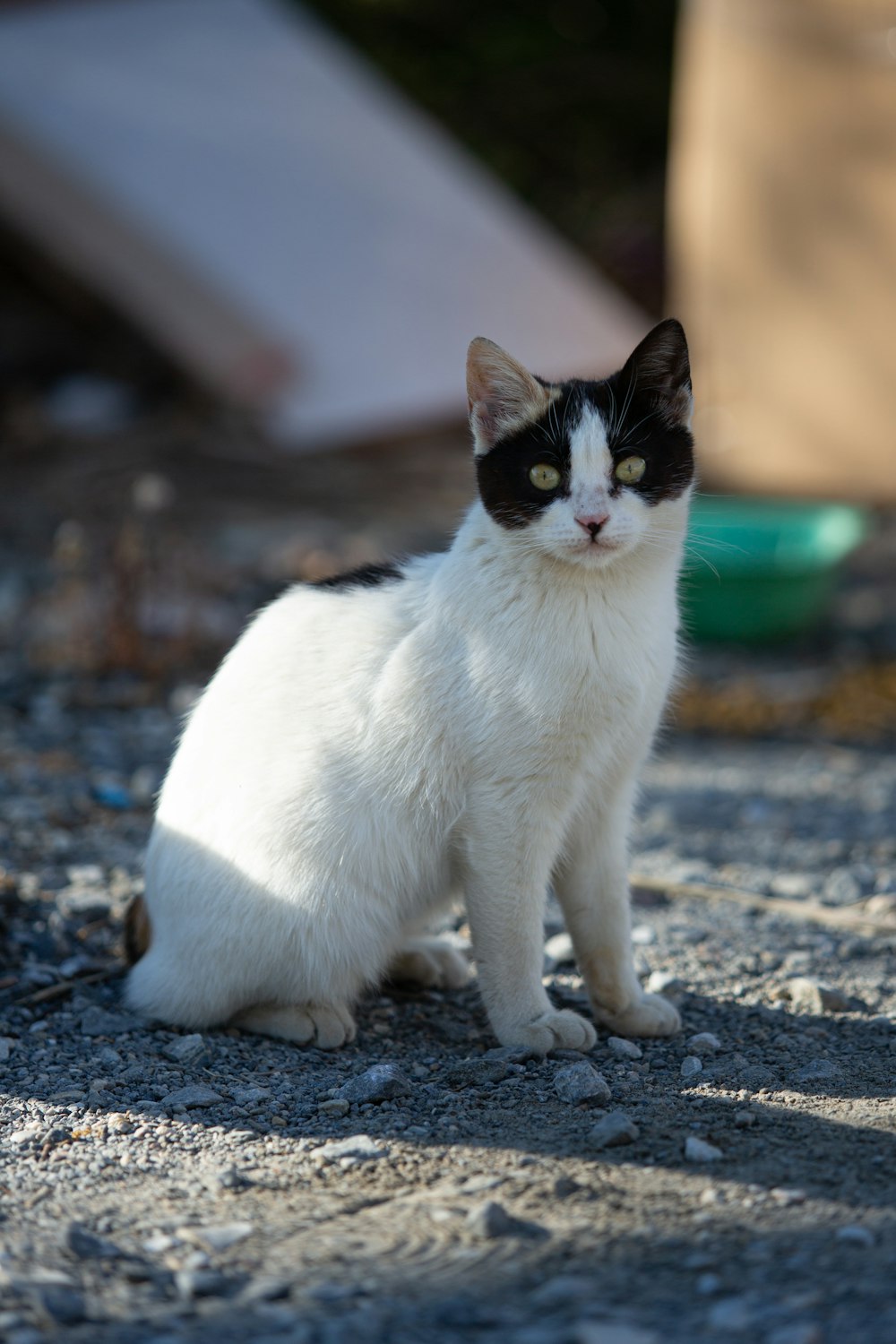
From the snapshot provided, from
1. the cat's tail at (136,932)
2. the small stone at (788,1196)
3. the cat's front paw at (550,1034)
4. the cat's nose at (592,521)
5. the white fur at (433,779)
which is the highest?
the cat's nose at (592,521)

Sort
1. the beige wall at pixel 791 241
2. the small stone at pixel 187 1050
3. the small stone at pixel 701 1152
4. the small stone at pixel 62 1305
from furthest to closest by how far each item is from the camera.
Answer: the beige wall at pixel 791 241 → the small stone at pixel 187 1050 → the small stone at pixel 701 1152 → the small stone at pixel 62 1305

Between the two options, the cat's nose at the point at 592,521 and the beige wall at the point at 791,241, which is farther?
the beige wall at the point at 791,241

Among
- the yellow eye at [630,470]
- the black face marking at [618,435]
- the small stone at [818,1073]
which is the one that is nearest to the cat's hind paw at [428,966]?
the small stone at [818,1073]

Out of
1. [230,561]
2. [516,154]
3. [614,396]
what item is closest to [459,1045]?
[614,396]

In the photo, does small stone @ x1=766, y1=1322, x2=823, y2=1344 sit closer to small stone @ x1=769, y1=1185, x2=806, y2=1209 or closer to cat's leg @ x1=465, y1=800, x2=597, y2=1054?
small stone @ x1=769, y1=1185, x2=806, y2=1209

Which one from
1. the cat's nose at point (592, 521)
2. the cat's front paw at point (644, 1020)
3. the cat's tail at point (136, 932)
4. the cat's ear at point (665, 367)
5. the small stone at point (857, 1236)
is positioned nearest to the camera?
the small stone at point (857, 1236)

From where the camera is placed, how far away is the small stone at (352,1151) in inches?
97.1

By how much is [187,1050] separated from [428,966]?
665 mm

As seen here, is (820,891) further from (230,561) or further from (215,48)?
(215,48)

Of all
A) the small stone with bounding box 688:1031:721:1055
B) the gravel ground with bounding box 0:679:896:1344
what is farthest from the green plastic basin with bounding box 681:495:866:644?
the small stone with bounding box 688:1031:721:1055

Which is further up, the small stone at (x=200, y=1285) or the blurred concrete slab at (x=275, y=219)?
the blurred concrete slab at (x=275, y=219)

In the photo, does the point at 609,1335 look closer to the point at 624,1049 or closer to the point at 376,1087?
the point at 376,1087

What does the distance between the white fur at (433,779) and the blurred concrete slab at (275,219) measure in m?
5.01

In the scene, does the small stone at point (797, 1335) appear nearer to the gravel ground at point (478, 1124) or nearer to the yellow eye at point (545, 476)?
the gravel ground at point (478, 1124)
